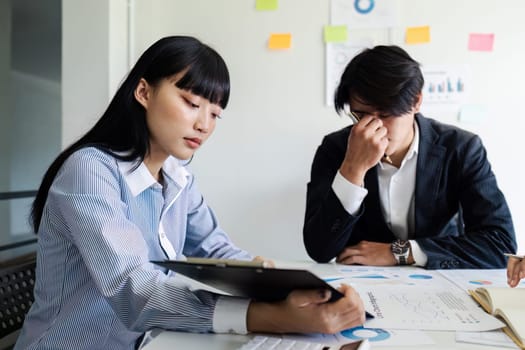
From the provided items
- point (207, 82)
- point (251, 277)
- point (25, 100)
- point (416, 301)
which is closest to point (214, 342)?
point (251, 277)

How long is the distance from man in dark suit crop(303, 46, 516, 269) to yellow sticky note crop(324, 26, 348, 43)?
29.2 inches

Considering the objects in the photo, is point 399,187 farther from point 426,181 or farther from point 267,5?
point 267,5

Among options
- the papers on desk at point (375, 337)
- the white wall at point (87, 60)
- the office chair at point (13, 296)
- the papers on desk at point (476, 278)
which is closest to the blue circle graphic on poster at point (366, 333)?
the papers on desk at point (375, 337)

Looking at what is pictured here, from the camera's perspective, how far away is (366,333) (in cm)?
63

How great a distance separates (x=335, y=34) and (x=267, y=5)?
328 millimetres

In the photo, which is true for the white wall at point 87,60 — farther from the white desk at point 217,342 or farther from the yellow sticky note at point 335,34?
the white desk at point 217,342

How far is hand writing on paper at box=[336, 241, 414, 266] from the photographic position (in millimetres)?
1130

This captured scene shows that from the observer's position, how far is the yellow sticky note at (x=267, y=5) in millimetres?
2020

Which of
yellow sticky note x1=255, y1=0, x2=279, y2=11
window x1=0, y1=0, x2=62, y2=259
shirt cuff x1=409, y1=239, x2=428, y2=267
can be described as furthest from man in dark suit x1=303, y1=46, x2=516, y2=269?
window x1=0, y1=0, x2=62, y2=259

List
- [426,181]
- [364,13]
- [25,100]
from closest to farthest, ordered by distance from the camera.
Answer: [426,181] < [364,13] < [25,100]

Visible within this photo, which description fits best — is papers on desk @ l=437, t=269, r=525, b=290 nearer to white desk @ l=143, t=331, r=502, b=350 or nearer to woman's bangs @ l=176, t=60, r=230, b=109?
white desk @ l=143, t=331, r=502, b=350

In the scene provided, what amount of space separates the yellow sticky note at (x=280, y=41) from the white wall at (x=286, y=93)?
25mm

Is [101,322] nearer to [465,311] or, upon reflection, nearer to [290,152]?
[465,311]

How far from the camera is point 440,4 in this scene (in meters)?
1.92
